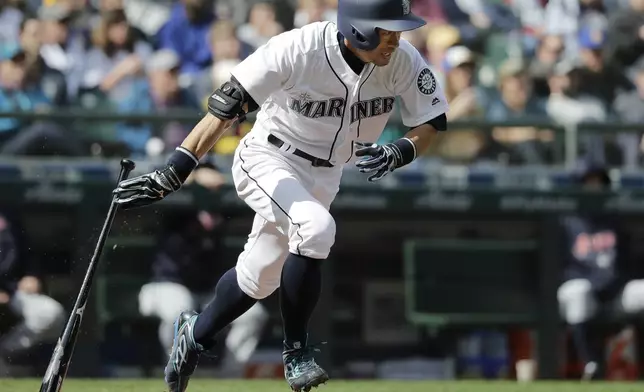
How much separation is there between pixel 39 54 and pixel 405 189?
304 centimetres

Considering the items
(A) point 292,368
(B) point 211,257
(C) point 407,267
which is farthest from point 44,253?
(A) point 292,368

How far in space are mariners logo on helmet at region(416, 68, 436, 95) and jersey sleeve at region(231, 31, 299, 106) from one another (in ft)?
1.96

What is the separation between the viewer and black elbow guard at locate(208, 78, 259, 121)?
5.33m

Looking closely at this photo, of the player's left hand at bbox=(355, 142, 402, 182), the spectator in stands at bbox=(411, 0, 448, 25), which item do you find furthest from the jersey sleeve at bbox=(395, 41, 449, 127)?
the spectator in stands at bbox=(411, 0, 448, 25)

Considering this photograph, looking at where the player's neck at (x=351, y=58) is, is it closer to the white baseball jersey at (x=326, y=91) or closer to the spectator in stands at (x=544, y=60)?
the white baseball jersey at (x=326, y=91)

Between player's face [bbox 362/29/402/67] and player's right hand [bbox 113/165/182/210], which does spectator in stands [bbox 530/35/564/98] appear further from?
player's right hand [bbox 113/165/182/210]

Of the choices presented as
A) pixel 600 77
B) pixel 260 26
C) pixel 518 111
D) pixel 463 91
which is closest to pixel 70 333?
pixel 463 91

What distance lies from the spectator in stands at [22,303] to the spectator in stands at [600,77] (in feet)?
15.6

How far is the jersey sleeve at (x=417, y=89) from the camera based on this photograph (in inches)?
222

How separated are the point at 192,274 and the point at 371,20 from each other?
3.94 metres

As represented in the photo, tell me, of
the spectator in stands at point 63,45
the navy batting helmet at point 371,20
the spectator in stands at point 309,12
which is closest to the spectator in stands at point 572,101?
the spectator in stands at point 309,12

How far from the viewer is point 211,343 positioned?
5.86 m

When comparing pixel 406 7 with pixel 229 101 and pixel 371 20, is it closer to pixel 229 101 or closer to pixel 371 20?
pixel 371 20

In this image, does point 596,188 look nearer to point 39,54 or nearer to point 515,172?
point 515,172
